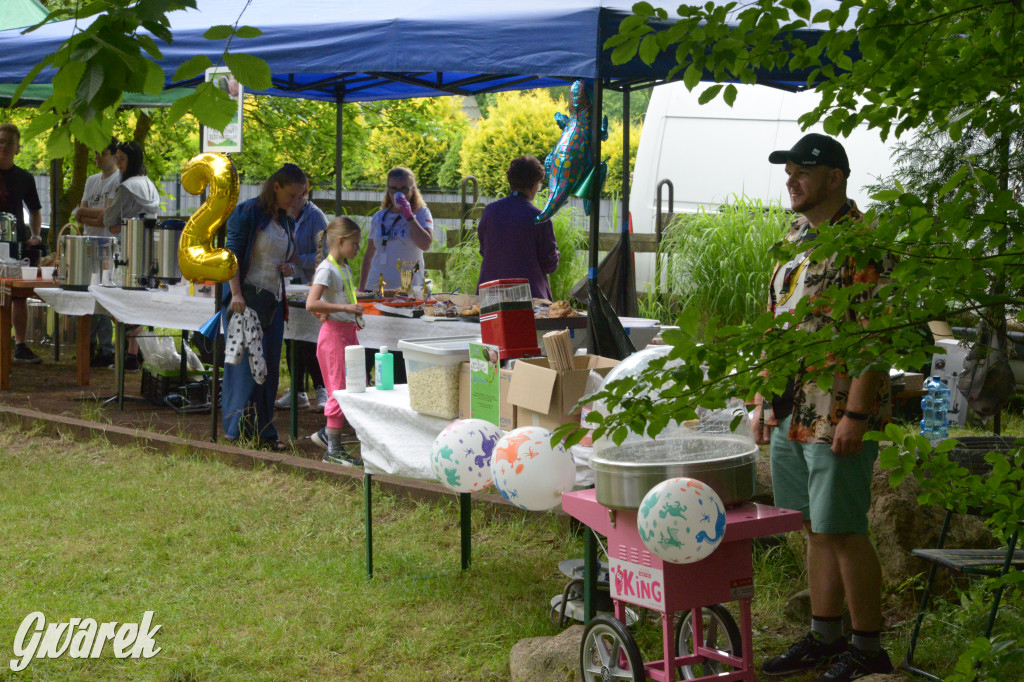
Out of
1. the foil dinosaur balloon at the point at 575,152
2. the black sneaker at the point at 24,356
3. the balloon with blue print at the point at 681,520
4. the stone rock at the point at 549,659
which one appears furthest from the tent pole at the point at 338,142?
the balloon with blue print at the point at 681,520

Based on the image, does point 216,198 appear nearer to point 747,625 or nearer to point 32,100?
point 747,625

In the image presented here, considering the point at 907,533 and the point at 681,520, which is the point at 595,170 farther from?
the point at 681,520

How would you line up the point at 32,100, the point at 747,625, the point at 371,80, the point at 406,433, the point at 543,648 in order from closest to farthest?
the point at 747,625, the point at 543,648, the point at 406,433, the point at 371,80, the point at 32,100

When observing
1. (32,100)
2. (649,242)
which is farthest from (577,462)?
(32,100)

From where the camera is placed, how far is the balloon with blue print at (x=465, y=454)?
12.3ft

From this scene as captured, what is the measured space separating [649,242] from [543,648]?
6.62 meters

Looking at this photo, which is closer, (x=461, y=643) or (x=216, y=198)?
(x=461, y=643)

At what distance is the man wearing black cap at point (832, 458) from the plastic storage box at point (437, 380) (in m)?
1.32

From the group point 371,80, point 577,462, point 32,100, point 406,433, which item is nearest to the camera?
point 577,462

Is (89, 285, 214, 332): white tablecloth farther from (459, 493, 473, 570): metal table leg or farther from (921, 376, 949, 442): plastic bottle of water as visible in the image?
(921, 376, 949, 442): plastic bottle of water

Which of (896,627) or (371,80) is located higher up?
(371,80)

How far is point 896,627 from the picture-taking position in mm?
3988

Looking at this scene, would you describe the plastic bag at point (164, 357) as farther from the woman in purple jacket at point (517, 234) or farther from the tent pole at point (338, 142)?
the woman in purple jacket at point (517, 234)

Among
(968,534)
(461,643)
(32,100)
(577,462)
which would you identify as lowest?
(461,643)
